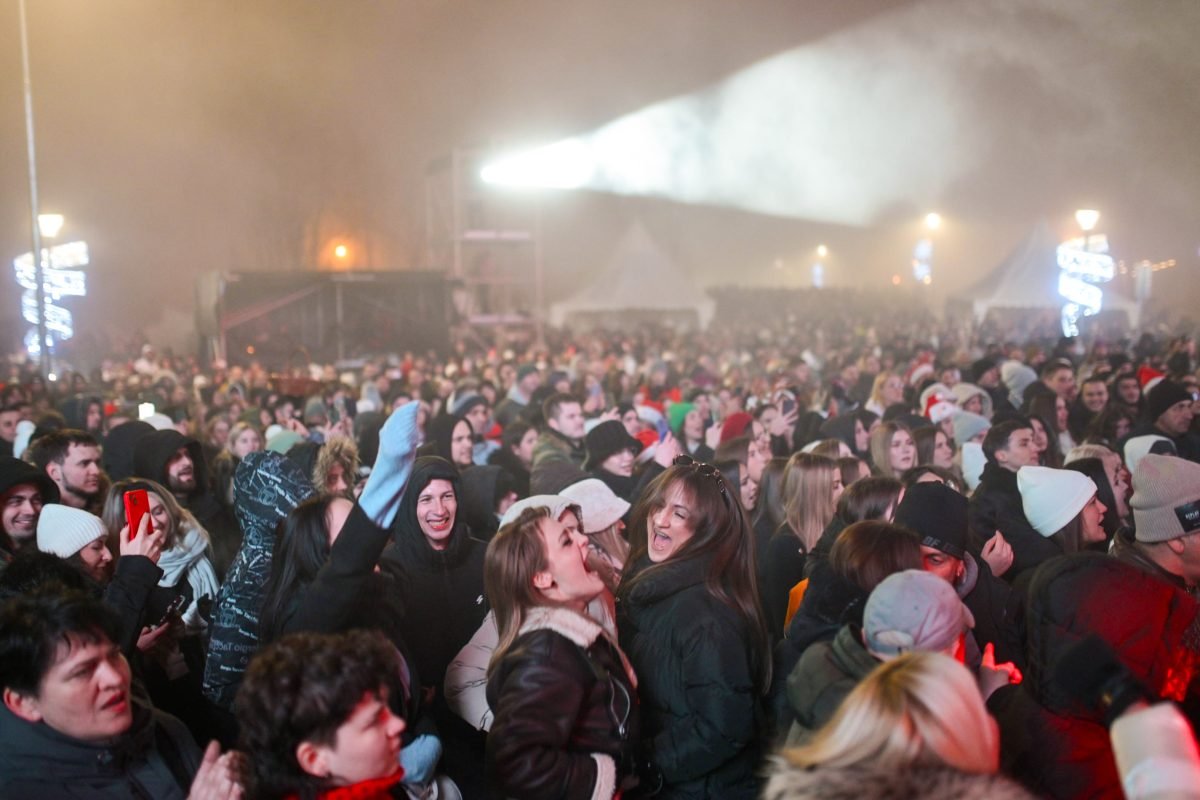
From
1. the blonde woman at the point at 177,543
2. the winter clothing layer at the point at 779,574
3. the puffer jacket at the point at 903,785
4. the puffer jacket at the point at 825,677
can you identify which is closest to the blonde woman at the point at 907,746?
the puffer jacket at the point at 903,785

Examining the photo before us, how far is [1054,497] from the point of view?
462cm

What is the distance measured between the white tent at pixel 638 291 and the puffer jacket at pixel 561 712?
3195 centimetres

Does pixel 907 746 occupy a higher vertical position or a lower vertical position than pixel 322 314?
lower

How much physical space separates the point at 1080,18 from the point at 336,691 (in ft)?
65.0

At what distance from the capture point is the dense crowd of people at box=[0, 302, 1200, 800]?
2307 millimetres

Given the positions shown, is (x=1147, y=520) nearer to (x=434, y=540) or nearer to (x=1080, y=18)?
(x=434, y=540)

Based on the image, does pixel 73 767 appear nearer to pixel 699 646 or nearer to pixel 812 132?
pixel 699 646

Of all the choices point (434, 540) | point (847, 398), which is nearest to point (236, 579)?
point (434, 540)

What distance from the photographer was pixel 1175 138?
57.8ft

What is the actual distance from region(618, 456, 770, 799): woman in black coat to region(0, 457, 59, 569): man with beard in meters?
2.88

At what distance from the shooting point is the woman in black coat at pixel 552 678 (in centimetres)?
271

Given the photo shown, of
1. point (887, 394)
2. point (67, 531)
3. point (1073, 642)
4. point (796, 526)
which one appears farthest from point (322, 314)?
point (1073, 642)

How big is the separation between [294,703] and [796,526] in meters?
3.09

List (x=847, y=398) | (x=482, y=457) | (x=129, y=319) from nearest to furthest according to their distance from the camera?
(x=482, y=457)
(x=847, y=398)
(x=129, y=319)
